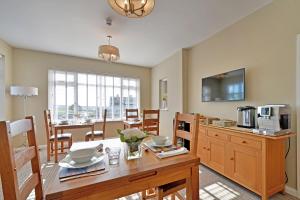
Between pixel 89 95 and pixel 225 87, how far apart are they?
4006 mm

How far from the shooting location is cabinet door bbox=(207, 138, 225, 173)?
228 cm

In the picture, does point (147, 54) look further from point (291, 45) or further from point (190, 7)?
point (291, 45)

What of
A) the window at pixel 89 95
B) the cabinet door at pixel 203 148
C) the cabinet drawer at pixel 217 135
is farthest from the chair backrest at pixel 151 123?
the window at pixel 89 95

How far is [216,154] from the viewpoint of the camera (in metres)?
2.39

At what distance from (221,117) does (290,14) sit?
1.83 m

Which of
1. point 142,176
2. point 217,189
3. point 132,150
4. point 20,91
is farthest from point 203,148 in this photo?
point 20,91

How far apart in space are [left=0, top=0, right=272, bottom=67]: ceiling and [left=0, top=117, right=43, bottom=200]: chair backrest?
196 centimetres

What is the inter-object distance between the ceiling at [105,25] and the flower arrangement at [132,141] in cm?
195

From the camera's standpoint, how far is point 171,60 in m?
4.40

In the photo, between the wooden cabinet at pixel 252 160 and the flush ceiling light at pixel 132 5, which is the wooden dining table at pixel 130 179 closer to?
the wooden cabinet at pixel 252 160

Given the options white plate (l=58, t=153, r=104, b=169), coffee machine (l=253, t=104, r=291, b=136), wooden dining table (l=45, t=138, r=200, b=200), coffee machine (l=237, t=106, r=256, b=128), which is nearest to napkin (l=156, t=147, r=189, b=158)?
wooden dining table (l=45, t=138, r=200, b=200)

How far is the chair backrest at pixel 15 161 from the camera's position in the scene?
0.71m

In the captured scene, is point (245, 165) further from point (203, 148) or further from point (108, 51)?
point (108, 51)

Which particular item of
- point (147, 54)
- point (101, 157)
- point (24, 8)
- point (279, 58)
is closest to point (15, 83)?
point (24, 8)
